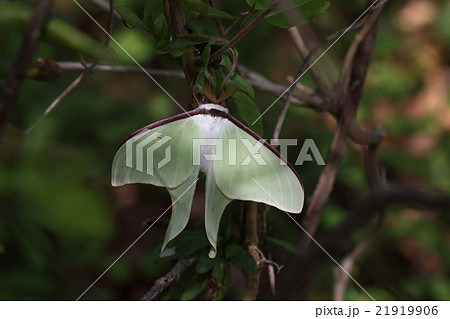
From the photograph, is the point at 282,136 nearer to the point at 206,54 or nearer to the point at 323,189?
the point at 323,189

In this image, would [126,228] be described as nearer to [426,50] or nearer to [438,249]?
[438,249]

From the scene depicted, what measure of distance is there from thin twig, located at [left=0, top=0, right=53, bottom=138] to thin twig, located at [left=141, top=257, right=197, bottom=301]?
0.36 metres

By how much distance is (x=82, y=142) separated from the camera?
85.6 inches

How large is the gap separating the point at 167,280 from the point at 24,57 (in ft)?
1.43

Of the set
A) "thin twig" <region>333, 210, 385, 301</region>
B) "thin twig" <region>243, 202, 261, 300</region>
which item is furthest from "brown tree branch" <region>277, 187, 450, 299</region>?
"thin twig" <region>243, 202, 261, 300</region>

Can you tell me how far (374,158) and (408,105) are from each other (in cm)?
172

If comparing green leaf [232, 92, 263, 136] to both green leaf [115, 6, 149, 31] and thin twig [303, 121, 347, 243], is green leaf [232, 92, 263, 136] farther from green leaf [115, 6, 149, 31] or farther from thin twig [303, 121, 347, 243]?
thin twig [303, 121, 347, 243]

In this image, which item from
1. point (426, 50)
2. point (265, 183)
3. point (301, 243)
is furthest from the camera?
point (426, 50)

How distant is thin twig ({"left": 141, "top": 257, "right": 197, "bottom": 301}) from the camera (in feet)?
2.67

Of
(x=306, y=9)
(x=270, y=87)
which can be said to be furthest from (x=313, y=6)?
(x=270, y=87)

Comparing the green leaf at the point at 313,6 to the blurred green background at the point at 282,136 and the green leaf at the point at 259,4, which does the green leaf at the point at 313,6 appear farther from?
the blurred green background at the point at 282,136

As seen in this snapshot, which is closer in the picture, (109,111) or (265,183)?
(265,183)

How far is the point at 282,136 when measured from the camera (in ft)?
7.77

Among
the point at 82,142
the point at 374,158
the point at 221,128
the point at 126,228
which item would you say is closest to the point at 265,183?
the point at 221,128
